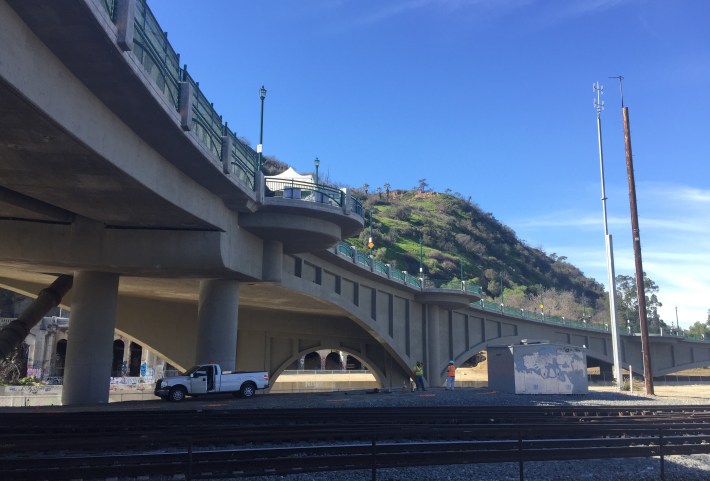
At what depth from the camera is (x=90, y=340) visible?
2564cm

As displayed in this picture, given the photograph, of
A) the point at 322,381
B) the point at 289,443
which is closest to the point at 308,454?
the point at 289,443

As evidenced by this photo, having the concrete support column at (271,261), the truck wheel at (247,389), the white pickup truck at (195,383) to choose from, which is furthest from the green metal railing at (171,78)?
the truck wheel at (247,389)

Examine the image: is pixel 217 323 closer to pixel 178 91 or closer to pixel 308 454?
pixel 178 91

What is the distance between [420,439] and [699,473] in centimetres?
545

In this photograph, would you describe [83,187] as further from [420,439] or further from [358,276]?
[358,276]

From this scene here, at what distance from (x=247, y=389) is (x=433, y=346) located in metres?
29.2

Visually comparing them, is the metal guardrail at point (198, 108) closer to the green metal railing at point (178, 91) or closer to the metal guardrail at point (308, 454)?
the green metal railing at point (178, 91)

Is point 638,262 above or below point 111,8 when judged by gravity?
below

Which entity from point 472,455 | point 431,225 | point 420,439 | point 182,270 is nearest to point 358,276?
point 182,270

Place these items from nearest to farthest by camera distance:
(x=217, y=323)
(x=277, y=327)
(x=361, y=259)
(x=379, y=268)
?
(x=217, y=323) < (x=361, y=259) < (x=379, y=268) < (x=277, y=327)

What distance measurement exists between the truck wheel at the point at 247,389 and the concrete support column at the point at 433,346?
28200mm

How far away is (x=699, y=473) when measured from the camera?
11367 millimetres

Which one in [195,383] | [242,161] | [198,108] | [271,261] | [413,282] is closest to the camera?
[198,108]

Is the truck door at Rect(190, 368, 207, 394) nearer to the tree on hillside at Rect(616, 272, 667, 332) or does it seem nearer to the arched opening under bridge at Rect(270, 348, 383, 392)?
the arched opening under bridge at Rect(270, 348, 383, 392)
